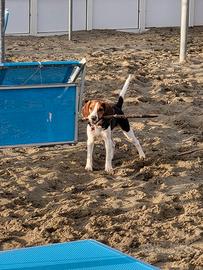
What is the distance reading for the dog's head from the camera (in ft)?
23.5

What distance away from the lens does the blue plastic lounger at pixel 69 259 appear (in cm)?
316

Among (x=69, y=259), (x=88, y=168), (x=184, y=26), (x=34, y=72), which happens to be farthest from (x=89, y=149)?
(x=184, y=26)

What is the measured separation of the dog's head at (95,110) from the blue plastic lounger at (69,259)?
12.3 feet

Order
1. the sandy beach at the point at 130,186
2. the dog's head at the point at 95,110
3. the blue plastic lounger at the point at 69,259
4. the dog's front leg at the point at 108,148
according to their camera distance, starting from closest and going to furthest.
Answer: the blue plastic lounger at the point at 69,259, the sandy beach at the point at 130,186, the dog's head at the point at 95,110, the dog's front leg at the point at 108,148

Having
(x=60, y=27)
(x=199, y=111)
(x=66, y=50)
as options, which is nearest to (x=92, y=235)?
(x=199, y=111)

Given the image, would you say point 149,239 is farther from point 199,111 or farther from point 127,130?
point 199,111

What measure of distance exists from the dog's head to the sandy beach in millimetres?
522

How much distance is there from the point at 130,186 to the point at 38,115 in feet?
3.65

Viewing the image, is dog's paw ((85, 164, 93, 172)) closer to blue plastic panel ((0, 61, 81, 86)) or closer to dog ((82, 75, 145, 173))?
dog ((82, 75, 145, 173))

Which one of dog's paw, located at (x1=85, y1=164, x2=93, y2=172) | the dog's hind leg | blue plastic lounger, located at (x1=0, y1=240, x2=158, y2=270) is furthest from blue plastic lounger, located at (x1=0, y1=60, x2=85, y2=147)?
blue plastic lounger, located at (x1=0, y1=240, x2=158, y2=270)

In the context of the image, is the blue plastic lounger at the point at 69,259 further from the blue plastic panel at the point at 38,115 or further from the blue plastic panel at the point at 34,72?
the blue plastic panel at the point at 34,72

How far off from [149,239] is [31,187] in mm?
1589

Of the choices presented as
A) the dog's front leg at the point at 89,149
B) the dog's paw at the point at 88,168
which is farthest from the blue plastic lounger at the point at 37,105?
the dog's paw at the point at 88,168

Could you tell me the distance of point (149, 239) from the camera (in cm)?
560
